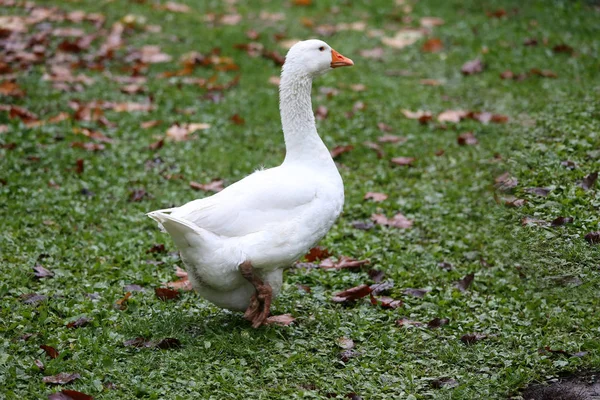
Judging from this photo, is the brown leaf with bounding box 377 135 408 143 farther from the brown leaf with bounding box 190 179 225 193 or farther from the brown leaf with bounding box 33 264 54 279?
the brown leaf with bounding box 33 264 54 279

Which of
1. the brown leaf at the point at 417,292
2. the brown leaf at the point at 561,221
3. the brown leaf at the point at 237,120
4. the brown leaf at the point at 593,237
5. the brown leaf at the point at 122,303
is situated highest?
the brown leaf at the point at 561,221

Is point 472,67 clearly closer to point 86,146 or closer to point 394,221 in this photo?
point 394,221

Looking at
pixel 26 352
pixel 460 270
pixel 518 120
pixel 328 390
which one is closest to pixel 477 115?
pixel 518 120

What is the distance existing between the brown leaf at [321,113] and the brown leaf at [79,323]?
460 cm

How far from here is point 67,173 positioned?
7367 mm

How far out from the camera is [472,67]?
9.91m

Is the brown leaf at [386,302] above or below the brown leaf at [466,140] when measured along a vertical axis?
below

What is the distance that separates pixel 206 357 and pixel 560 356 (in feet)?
6.91

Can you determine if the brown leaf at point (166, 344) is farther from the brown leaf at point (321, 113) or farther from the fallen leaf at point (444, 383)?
the brown leaf at point (321, 113)

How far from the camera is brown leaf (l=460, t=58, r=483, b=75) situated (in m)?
9.88

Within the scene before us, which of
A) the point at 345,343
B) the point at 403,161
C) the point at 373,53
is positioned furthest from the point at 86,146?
the point at 373,53

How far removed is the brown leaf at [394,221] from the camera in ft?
21.5

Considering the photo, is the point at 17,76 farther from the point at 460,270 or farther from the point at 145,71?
the point at 460,270

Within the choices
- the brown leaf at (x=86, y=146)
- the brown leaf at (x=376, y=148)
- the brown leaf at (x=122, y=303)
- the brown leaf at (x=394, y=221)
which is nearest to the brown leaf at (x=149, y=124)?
the brown leaf at (x=86, y=146)
